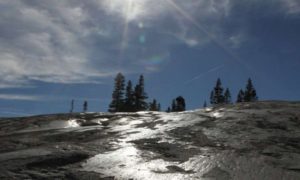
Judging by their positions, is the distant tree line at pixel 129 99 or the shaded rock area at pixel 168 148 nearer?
the shaded rock area at pixel 168 148

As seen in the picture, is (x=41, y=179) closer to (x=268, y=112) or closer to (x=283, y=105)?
(x=268, y=112)

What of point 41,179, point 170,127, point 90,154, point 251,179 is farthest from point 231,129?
point 41,179

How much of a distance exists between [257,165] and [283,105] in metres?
4.39

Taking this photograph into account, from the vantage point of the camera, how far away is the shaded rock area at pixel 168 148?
387 cm

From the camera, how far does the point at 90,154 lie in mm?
4652

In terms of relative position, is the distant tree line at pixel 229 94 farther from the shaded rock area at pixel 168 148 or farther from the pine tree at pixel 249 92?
the shaded rock area at pixel 168 148

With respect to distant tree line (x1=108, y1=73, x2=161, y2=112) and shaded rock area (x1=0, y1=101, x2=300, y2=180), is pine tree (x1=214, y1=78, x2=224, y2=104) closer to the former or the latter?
distant tree line (x1=108, y1=73, x2=161, y2=112)

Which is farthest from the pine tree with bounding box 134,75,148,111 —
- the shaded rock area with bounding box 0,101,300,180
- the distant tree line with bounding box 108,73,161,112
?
the shaded rock area with bounding box 0,101,300,180

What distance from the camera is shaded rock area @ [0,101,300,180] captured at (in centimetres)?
387

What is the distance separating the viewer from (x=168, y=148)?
4.91 meters

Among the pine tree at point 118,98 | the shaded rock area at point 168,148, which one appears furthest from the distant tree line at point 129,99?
the shaded rock area at point 168,148

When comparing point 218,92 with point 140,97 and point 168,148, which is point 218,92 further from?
point 168,148

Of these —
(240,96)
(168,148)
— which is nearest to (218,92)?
(240,96)

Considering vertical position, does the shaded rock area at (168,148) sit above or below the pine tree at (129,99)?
below
